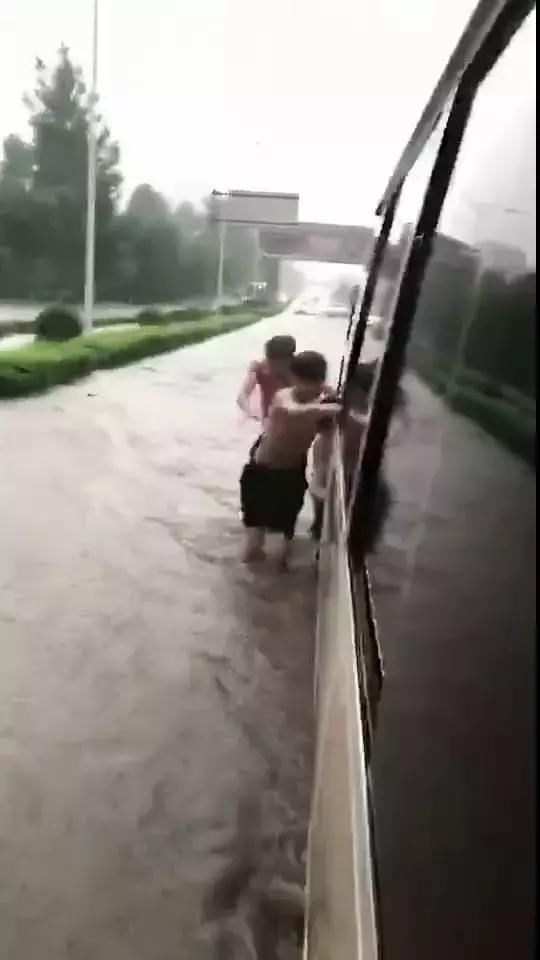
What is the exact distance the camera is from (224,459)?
21.2ft

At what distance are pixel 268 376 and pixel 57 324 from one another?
6.06 meters

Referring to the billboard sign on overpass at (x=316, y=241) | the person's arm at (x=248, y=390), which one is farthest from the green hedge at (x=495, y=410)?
the billboard sign on overpass at (x=316, y=241)

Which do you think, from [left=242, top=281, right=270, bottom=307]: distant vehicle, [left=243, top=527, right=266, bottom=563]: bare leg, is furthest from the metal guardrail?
[left=242, top=281, right=270, bottom=307]: distant vehicle

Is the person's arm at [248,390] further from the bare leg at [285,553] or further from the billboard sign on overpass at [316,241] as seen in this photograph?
the billboard sign on overpass at [316,241]

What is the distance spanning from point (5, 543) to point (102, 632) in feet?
3.73

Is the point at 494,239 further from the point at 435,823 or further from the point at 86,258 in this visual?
the point at 86,258

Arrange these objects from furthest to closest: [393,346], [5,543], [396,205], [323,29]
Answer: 1. [323,29]
2. [5,543]
3. [396,205]
4. [393,346]

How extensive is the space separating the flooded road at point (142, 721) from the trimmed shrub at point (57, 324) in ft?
15.2

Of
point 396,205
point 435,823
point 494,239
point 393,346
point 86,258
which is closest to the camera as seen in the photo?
point 435,823

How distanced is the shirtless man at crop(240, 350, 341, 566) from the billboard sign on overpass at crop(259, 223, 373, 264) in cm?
349

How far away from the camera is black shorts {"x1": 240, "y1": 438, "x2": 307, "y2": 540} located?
374cm

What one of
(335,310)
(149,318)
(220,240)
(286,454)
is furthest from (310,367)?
(149,318)

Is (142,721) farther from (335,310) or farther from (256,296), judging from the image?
(256,296)

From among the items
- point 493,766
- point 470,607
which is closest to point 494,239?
point 470,607
